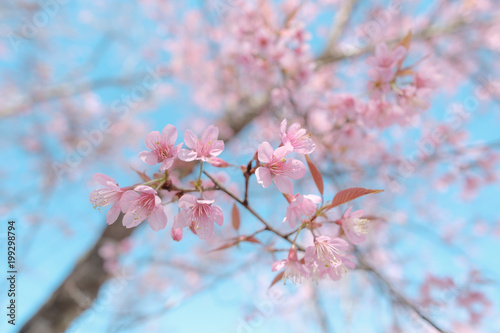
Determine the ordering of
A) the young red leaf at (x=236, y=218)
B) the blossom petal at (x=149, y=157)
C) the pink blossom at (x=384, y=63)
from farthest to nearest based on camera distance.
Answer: the pink blossom at (x=384, y=63)
the young red leaf at (x=236, y=218)
the blossom petal at (x=149, y=157)

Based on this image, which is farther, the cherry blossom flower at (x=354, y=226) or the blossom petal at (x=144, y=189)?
the cherry blossom flower at (x=354, y=226)

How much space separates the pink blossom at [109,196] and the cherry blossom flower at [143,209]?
0.13ft

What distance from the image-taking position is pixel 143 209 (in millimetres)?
835

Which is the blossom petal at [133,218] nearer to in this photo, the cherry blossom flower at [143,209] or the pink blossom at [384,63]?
the cherry blossom flower at [143,209]

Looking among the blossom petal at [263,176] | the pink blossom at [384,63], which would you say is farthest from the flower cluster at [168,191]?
the pink blossom at [384,63]

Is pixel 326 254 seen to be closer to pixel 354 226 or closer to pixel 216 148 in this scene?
pixel 354 226

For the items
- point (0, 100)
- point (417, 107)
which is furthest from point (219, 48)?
point (0, 100)

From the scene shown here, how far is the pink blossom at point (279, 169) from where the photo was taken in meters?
0.79

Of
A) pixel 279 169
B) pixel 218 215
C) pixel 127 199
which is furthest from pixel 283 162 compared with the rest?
pixel 127 199

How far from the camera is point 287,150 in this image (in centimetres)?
78

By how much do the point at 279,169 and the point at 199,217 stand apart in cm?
30

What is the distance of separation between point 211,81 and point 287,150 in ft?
19.6

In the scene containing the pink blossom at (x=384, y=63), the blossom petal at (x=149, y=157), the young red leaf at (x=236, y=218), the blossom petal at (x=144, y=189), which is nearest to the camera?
the blossom petal at (x=144, y=189)

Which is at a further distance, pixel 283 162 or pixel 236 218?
pixel 236 218
